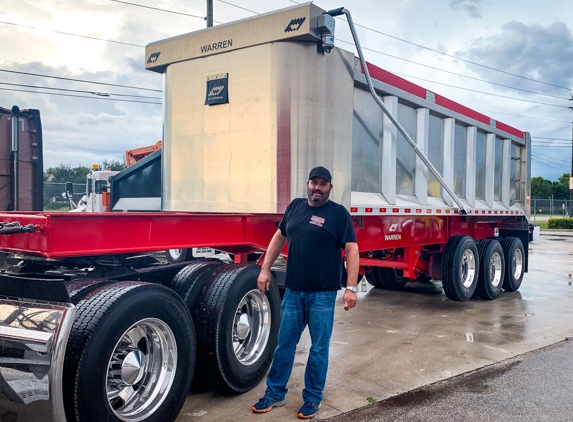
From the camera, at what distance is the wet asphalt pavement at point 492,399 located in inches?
157

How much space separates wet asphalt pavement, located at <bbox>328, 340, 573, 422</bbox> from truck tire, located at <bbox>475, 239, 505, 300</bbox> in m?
3.78

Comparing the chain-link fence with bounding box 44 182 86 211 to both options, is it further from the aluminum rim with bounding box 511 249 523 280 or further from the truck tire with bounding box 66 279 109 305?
the truck tire with bounding box 66 279 109 305

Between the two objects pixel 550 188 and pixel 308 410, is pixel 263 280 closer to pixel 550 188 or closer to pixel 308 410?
pixel 308 410

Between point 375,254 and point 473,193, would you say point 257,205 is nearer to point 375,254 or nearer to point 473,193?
point 375,254

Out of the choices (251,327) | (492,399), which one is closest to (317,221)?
(251,327)

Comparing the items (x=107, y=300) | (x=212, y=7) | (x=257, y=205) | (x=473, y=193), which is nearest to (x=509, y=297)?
(x=473, y=193)

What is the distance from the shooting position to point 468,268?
9000 millimetres

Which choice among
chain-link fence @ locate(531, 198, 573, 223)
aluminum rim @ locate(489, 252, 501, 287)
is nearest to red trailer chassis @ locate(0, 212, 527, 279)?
aluminum rim @ locate(489, 252, 501, 287)

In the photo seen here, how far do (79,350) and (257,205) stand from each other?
2593 millimetres

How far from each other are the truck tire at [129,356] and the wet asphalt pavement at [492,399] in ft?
3.89

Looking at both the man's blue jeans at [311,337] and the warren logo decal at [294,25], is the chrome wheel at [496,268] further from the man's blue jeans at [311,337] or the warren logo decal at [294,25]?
the man's blue jeans at [311,337]

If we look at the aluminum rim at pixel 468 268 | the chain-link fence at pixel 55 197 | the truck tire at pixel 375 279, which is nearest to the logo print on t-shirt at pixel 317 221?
the aluminum rim at pixel 468 268

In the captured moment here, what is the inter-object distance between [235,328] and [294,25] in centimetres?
278

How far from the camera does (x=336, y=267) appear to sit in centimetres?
404
